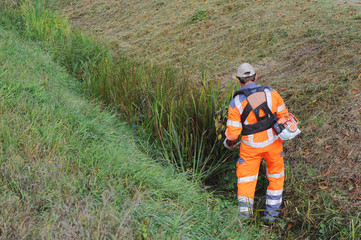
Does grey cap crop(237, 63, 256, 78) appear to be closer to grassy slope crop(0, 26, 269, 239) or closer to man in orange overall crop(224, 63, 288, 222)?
man in orange overall crop(224, 63, 288, 222)

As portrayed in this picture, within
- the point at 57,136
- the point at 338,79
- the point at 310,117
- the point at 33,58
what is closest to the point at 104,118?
the point at 57,136

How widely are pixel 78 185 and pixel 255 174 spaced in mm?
1844

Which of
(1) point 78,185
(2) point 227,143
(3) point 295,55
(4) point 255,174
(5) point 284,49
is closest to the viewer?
(1) point 78,185

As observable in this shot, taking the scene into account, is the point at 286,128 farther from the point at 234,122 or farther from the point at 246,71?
the point at 246,71

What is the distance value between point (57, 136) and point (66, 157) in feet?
1.07

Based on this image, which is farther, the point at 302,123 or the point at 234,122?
the point at 302,123

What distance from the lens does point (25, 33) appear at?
23.1 ft

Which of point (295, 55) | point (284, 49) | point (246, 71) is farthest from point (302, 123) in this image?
point (284, 49)

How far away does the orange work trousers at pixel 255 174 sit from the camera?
3.39 m

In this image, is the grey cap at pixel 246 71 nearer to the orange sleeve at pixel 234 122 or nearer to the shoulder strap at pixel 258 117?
the shoulder strap at pixel 258 117

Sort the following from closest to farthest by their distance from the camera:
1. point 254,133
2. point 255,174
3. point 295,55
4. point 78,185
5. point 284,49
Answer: point 78,185, point 254,133, point 255,174, point 295,55, point 284,49

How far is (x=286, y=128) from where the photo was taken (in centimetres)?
323

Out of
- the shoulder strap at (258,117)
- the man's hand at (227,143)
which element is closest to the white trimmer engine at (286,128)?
the shoulder strap at (258,117)

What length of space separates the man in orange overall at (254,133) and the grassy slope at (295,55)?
345 millimetres
